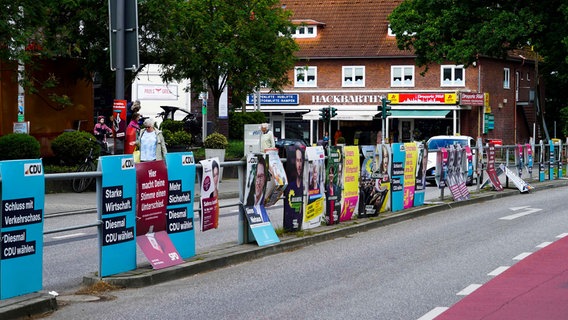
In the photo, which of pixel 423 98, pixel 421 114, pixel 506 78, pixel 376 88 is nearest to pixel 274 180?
pixel 421 114

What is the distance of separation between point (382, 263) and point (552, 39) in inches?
1046

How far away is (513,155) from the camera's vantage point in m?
28.4

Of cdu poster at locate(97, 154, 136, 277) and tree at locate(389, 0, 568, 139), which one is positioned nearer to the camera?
cdu poster at locate(97, 154, 136, 277)

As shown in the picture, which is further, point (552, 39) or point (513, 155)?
point (552, 39)

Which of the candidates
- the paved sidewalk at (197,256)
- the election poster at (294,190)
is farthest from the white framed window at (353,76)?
the election poster at (294,190)

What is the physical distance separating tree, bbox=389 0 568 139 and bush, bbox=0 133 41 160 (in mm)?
19241

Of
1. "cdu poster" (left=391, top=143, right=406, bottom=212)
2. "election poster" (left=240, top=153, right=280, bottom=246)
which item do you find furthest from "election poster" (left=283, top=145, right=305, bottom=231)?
"cdu poster" (left=391, top=143, right=406, bottom=212)

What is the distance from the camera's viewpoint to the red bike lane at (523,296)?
27.9 ft

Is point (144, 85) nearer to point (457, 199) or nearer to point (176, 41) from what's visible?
point (176, 41)

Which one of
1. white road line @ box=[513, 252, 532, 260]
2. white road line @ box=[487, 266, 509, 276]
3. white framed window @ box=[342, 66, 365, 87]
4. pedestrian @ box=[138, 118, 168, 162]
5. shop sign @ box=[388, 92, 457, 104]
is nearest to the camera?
white road line @ box=[487, 266, 509, 276]

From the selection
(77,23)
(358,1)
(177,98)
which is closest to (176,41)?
(77,23)

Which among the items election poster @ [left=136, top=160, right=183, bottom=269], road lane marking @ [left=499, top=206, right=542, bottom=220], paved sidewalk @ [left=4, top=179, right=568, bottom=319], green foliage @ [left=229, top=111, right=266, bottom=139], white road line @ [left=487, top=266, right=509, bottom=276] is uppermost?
green foliage @ [left=229, top=111, right=266, bottom=139]

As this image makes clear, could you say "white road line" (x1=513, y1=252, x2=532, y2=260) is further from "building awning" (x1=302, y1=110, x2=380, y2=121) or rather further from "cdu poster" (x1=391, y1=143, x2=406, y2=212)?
"building awning" (x1=302, y1=110, x2=380, y2=121)

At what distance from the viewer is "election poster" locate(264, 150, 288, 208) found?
515 inches
